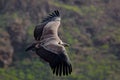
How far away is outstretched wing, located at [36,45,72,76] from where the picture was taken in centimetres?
2092

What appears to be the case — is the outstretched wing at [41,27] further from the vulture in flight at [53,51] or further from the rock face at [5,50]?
the rock face at [5,50]

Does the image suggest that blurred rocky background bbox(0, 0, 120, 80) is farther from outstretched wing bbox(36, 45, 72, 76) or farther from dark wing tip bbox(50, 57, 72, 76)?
dark wing tip bbox(50, 57, 72, 76)

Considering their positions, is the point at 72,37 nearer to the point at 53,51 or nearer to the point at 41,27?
the point at 41,27

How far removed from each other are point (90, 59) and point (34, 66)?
16.3 m

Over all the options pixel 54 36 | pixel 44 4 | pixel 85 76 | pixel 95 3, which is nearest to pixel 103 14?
pixel 95 3

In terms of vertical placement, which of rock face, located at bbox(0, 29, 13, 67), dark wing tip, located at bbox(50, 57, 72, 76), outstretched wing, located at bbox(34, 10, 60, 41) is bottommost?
rock face, located at bbox(0, 29, 13, 67)

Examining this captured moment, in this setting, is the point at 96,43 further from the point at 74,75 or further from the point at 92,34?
the point at 74,75

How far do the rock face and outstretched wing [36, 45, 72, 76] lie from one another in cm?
9547

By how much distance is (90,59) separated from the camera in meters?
126

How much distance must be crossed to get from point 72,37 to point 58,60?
114 metres

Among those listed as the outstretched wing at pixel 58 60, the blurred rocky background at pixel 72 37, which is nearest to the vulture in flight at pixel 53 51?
the outstretched wing at pixel 58 60

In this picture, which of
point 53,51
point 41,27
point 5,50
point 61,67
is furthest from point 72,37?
point 61,67

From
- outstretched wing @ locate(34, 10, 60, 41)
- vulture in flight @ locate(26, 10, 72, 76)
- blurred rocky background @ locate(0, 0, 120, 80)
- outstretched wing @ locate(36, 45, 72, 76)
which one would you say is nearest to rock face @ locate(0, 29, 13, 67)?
blurred rocky background @ locate(0, 0, 120, 80)

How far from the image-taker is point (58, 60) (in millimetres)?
21250
